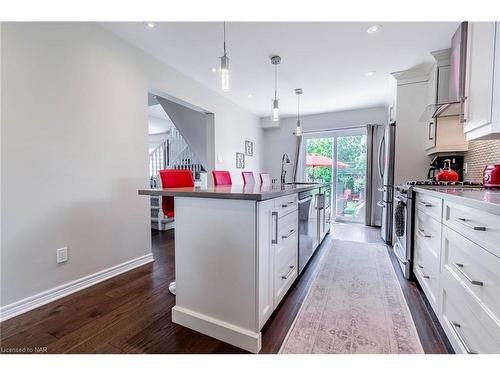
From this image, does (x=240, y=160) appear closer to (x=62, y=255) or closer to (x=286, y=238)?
(x=286, y=238)

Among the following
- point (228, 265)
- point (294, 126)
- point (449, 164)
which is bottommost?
point (228, 265)

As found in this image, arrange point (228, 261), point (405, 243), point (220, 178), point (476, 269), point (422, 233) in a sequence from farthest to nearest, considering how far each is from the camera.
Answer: point (220, 178) → point (405, 243) → point (422, 233) → point (228, 261) → point (476, 269)

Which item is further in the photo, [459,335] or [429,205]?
[429,205]

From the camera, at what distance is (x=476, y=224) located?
1053mm

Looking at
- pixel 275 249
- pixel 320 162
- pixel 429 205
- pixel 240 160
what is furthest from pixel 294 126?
pixel 275 249

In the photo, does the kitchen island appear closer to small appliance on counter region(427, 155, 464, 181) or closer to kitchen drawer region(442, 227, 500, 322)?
kitchen drawer region(442, 227, 500, 322)

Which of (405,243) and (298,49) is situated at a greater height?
(298,49)

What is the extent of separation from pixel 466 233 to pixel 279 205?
3.22ft

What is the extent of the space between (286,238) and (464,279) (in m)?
1.00

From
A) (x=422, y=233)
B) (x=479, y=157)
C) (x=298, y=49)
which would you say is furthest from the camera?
(x=298, y=49)
